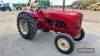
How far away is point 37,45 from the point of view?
5855 mm

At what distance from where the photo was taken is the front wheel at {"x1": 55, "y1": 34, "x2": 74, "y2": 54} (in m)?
5.02

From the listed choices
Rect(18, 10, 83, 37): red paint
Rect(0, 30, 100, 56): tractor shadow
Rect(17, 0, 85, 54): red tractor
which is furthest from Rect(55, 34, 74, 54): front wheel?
Rect(18, 10, 83, 37): red paint

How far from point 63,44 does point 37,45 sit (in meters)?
0.96

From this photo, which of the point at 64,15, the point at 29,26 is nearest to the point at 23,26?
the point at 29,26

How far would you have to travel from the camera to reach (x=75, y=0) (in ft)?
108

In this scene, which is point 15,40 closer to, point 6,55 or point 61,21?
point 6,55

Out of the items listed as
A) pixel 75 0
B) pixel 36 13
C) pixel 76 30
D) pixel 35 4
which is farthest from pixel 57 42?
pixel 75 0

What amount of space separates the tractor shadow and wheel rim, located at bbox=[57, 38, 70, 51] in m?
0.17

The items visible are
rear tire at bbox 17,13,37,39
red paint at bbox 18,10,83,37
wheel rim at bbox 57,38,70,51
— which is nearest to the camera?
wheel rim at bbox 57,38,70,51

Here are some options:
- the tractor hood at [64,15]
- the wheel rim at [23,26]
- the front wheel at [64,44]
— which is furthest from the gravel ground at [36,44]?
the tractor hood at [64,15]

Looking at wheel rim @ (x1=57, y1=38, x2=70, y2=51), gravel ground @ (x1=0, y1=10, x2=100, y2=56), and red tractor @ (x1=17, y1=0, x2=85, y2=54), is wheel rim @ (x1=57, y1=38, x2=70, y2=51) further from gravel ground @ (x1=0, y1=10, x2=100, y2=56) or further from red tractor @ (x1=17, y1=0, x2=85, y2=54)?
gravel ground @ (x1=0, y1=10, x2=100, y2=56)

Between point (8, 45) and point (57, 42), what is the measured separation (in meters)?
1.51

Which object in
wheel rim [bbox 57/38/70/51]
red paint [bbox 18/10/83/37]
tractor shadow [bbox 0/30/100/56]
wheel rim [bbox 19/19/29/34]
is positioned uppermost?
red paint [bbox 18/10/83/37]

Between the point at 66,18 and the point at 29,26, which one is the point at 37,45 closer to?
the point at 29,26
